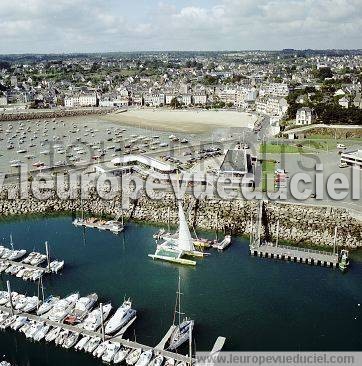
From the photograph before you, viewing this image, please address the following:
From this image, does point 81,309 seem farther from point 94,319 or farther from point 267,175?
point 267,175

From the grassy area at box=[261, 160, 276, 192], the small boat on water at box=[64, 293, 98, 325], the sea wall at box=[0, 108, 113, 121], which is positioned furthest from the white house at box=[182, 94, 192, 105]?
the small boat on water at box=[64, 293, 98, 325]

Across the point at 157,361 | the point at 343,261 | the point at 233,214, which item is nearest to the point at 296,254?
the point at 343,261

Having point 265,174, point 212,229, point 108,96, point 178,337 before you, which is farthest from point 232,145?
point 108,96

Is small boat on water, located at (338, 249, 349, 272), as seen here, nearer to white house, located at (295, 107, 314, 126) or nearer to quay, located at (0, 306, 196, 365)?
quay, located at (0, 306, 196, 365)

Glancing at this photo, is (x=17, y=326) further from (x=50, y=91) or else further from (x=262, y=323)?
(x=50, y=91)

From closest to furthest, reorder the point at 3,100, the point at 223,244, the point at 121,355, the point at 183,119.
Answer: the point at 121,355, the point at 223,244, the point at 183,119, the point at 3,100

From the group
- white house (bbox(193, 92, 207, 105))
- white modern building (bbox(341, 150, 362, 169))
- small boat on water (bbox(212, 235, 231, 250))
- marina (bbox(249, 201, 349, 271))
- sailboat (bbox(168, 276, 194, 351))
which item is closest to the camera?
sailboat (bbox(168, 276, 194, 351))

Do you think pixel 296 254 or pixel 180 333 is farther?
pixel 296 254
